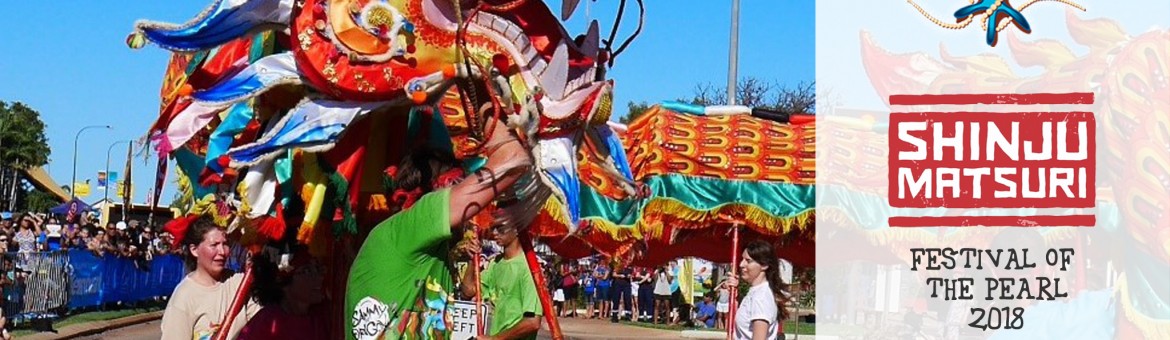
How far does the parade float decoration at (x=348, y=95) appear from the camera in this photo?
15.3 ft

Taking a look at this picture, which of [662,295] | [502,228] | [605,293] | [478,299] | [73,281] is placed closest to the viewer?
[502,228]

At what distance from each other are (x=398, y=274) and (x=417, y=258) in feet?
0.24

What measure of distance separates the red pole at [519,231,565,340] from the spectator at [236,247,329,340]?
0.68 metres

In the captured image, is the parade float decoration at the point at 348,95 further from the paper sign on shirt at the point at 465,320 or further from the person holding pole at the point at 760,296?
the person holding pole at the point at 760,296

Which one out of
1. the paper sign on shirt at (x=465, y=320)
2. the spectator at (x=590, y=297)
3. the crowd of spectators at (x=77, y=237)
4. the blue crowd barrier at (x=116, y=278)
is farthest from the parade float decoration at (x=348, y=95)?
the spectator at (x=590, y=297)

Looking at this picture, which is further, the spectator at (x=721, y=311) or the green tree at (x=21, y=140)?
the green tree at (x=21, y=140)

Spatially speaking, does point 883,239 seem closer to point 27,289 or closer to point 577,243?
point 577,243

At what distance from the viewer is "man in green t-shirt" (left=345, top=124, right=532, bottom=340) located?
15.2 ft

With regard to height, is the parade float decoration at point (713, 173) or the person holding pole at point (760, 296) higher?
the parade float decoration at point (713, 173)

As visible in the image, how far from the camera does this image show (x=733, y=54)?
76.0ft

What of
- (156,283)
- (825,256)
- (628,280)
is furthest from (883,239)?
(628,280)

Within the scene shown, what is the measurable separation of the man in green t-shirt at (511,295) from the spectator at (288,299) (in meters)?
2.55

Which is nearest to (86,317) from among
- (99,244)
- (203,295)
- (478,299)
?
(99,244)

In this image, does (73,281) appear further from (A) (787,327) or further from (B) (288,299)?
(B) (288,299)
